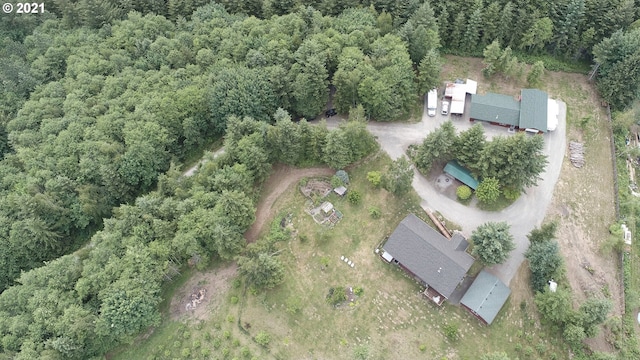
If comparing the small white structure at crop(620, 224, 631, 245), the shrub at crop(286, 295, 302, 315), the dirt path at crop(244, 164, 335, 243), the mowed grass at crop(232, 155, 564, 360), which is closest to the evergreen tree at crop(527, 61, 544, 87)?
the small white structure at crop(620, 224, 631, 245)

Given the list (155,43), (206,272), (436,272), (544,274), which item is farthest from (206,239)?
(544,274)

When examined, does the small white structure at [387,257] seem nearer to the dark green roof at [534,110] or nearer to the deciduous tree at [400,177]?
the deciduous tree at [400,177]

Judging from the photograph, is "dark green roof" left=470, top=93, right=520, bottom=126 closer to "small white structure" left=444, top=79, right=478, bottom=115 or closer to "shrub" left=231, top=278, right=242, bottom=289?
"small white structure" left=444, top=79, right=478, bottom=115

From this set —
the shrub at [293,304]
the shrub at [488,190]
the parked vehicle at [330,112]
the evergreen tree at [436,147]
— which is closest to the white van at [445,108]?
the evergreen tree at [436,147]

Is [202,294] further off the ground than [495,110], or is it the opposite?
[495,110]

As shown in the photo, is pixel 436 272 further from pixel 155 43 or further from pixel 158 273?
pixel 155 43

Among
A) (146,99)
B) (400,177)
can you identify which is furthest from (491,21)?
(146,99)

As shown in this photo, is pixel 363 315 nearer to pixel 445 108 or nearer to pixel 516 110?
pixel 445 108
